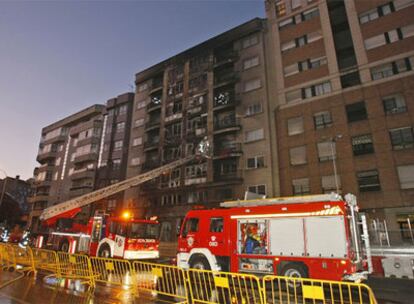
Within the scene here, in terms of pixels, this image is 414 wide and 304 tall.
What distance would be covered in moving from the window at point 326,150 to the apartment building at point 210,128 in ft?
17.8

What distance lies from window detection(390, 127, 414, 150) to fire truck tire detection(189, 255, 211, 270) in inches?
861

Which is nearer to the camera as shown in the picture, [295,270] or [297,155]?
[295,270]

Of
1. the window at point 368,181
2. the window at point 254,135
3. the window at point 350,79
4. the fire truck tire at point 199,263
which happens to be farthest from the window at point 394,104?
the fire truck tire at point 199,263

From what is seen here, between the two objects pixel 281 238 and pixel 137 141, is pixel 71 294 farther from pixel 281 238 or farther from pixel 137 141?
pixel 137 141

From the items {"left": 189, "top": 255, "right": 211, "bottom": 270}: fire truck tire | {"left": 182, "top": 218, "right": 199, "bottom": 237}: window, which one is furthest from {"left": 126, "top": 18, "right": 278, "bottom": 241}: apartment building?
{"left": 189, "top": 255, "right": 211, "bottom": 270}: fire truck tire

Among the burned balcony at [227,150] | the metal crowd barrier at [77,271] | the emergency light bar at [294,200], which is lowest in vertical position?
the metal crowd barrier at [77,271]

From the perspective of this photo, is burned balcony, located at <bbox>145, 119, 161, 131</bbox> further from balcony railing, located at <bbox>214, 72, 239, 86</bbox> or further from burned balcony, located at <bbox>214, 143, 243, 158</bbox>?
burned balcony, located at <bbox>214, 143, 243, 158</bbox>

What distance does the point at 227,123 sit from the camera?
35562 millimetres

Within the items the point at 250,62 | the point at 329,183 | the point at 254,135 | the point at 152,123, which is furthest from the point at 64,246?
the point at 250,62

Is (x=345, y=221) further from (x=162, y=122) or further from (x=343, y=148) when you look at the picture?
(x=162, y=122)

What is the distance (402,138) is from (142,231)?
23.8 metres

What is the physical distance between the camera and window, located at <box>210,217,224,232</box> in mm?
11859

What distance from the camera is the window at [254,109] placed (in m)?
33.3

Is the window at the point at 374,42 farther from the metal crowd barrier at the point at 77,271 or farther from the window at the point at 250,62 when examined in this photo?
the metal crowd barrier at the point at 77,271
